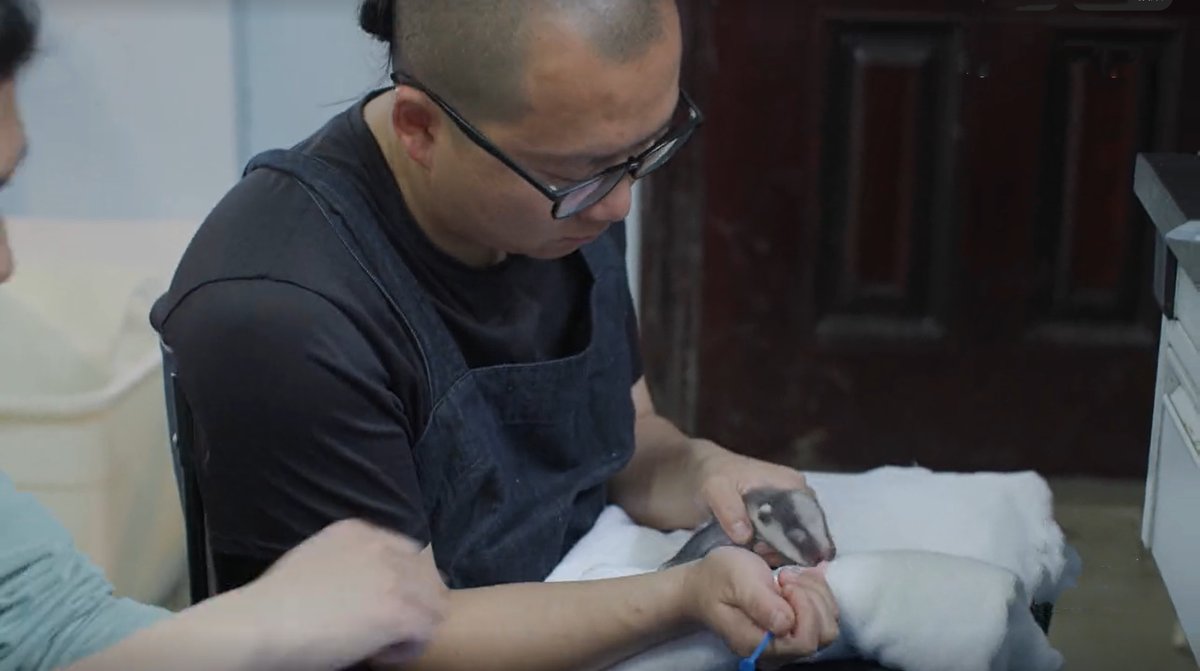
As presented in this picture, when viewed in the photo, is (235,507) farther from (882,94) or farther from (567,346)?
(882,94)

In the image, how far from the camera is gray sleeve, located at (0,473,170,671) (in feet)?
2.34

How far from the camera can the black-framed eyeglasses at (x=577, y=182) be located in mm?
883

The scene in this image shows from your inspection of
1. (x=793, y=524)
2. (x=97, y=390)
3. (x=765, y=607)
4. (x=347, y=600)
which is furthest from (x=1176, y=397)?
(x=97, y=390)

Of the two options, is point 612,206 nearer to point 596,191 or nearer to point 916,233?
point 596,191

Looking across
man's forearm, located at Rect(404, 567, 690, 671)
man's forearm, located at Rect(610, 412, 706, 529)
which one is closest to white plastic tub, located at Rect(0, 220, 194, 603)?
man's forearm, located at Rect(610, 412, 706, 529)

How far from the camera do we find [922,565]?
90 centimetres

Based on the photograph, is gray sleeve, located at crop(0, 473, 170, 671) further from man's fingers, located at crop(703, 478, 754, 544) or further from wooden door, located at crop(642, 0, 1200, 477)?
wooden door, located at crop(642, 0, 1200, 477)

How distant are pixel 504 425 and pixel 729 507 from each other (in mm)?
196

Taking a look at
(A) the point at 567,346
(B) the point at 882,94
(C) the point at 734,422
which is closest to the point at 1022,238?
(B) the point at 882,94

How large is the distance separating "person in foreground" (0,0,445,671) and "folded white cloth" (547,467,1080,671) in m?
0.23

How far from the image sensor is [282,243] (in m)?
0.85

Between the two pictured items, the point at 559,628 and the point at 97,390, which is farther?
the point at 97,390

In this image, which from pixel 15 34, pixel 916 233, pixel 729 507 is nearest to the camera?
pixel 15 34

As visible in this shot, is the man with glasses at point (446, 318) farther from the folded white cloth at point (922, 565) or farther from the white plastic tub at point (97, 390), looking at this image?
the white plastic tub at point (97, 390)
